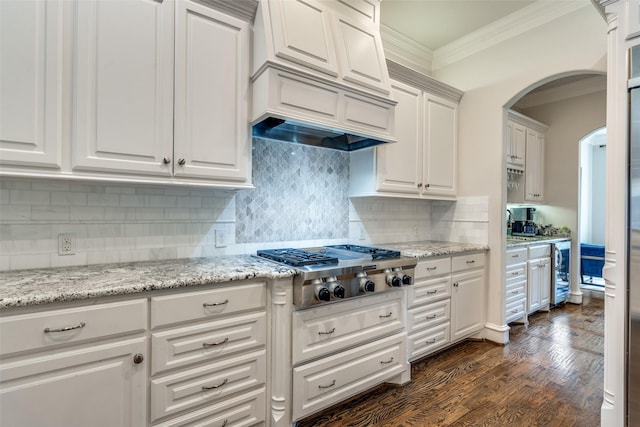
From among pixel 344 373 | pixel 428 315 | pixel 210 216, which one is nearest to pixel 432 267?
pixel 428 315

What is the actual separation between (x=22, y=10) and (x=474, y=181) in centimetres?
354

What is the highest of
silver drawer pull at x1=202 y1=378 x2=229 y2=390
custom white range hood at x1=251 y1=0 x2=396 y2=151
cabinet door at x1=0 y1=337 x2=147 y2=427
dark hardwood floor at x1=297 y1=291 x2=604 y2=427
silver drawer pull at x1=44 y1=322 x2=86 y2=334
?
custom white range hood at x1=251 y1=0 x2=396 y2=151

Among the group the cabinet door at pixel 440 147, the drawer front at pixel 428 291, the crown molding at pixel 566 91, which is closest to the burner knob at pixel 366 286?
the drawer front at pixel 428 291

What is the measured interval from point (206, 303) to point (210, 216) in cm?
78

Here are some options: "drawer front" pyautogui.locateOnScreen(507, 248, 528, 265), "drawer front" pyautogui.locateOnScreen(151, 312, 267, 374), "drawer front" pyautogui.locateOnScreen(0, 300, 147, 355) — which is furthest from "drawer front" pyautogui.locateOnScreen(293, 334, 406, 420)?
"drawer front" pyautogui.locateOnScreen(507, 248, 528, 265)

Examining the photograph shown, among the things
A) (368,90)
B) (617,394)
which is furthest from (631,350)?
(368,90)

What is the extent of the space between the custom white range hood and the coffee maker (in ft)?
11.0

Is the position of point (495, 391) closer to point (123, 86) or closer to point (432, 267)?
point (432, 267)

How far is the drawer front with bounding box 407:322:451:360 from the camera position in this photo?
2.62 m

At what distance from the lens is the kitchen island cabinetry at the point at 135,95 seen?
1473 millimetres

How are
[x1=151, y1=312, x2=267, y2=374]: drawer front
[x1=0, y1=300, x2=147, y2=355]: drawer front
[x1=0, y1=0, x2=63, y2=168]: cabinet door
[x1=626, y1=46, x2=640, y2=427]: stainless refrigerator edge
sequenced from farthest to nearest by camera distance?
1. [x1=626, y1=46, x2=640, y2=427]: stainless refrigerator edge
2. [x1=151, y1=312, x2=267, y2=374]: drawer front
3. [x1=0, y1=0, x2=63, y2=168]: cabinet door
4. [x1=0, y1=300, x2=147, y2=355]: drawer front

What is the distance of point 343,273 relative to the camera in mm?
1930

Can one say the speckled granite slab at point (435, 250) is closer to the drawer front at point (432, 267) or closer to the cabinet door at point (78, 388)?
the drawer front at point (432, 267)

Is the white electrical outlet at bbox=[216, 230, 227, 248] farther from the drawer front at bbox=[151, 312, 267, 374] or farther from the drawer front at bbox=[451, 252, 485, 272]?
the drawer front at bbox=[451, 252, 485, 272]
